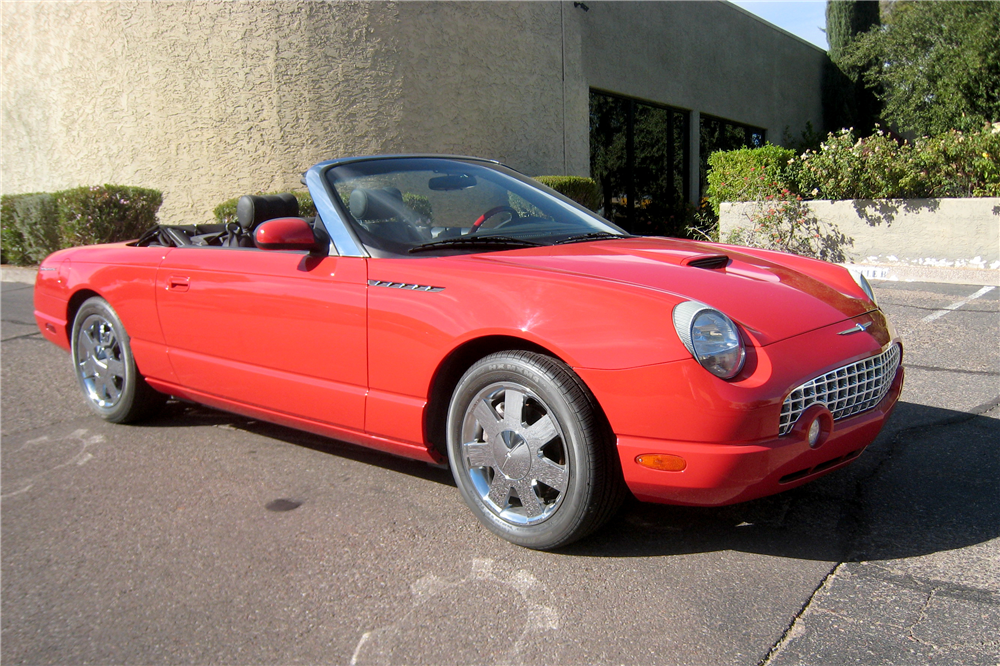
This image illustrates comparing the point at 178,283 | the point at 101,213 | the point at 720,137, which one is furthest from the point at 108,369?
the point at 720,137

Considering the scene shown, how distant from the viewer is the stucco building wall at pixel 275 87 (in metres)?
11.9

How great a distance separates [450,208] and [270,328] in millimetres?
1022

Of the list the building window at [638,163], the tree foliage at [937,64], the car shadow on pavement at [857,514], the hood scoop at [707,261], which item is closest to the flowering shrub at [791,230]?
the building window at [638,163]

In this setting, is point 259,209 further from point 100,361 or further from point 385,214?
point 100,361

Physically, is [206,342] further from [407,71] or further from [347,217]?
[407,71]

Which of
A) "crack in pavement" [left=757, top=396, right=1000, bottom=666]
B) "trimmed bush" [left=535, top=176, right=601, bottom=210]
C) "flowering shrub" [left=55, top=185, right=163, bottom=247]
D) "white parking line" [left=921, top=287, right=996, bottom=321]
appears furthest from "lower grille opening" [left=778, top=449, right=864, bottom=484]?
"flowering shrub" [left=55, top=185, right=163, bottom=247]

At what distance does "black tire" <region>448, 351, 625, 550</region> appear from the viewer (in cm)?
269

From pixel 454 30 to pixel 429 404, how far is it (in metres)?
10.9

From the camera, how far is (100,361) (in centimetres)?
468

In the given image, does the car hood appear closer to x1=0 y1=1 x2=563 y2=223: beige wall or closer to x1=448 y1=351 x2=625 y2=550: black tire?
x1=448 y1=351 x2=625 y2=550: black tire

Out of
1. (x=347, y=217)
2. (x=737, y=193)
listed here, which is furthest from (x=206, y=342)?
(x=737, y=193)

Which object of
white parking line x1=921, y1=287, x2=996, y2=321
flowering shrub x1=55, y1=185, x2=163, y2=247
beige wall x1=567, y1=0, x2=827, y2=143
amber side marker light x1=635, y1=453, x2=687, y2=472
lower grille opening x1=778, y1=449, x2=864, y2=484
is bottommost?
lower grille opening x1=778, y1=449, x2=864, y2=484

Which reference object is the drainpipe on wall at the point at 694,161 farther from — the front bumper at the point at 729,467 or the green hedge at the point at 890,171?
the front bumper at the point at 729,467

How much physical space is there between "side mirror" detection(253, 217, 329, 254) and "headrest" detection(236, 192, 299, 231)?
2.70ft
